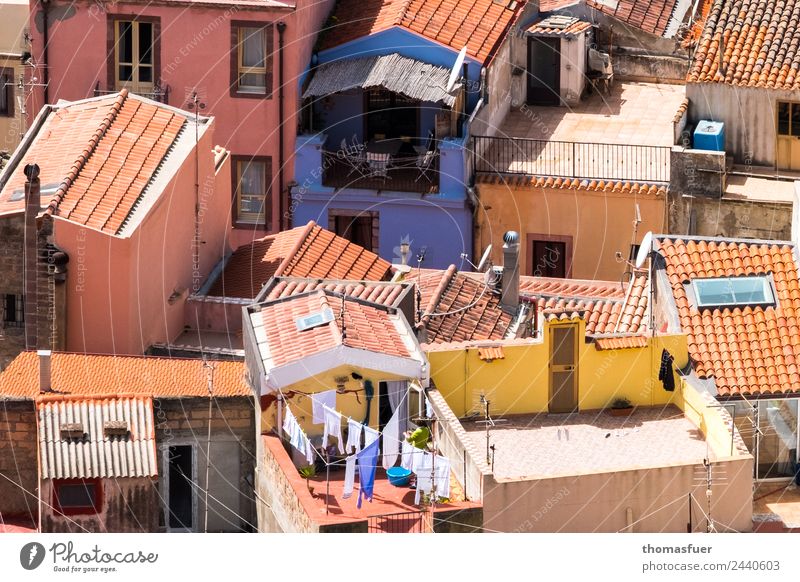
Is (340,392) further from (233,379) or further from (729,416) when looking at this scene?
(729,416)

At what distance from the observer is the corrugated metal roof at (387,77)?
238 ft

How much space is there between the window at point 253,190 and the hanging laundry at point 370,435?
57.6 ft

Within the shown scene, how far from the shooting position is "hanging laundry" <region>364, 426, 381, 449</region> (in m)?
56.2

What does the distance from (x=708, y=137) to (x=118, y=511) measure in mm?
20717

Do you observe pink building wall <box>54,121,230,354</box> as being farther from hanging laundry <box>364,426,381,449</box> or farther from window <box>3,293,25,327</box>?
hanging laundry <box>364,426,381,449</box>

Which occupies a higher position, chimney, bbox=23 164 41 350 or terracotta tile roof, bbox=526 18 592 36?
terracotta tile roof, bbox=526 18 592 36

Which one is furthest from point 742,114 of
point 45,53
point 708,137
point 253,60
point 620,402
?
point 45,53

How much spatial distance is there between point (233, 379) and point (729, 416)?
9.37 m

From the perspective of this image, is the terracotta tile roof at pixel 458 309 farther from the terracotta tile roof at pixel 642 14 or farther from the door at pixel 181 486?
the terracotta tile roof at pixel 642 14

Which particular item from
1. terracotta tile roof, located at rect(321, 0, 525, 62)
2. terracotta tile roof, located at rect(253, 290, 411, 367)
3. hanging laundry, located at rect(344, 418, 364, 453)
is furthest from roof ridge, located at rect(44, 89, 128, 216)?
hanging laundry, located at rect(344, 418, 364, 453)

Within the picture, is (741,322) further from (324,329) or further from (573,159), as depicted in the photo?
(573,159)

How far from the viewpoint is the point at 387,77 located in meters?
72.9

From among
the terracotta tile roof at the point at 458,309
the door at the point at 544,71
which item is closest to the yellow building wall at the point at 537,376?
the terracotta tile roof at the point at 458,309

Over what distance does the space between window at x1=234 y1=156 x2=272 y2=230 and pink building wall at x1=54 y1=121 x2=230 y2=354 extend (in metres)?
6.65
